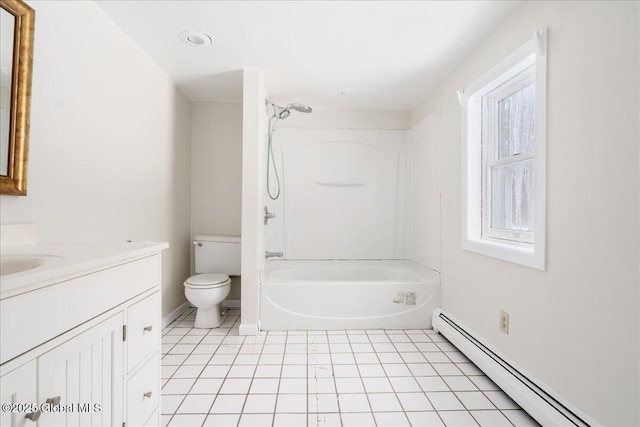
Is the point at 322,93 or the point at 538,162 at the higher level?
the point at 322,93

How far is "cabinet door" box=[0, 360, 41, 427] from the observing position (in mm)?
599

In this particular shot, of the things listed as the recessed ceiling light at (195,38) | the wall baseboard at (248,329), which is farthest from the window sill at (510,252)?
the recessed ceiling light at (195,38)

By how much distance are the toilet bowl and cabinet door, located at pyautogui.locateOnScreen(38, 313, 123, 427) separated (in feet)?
4.93

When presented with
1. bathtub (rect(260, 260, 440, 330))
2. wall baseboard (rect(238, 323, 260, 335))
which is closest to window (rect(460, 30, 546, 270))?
bathtub (rect(260, 260, 440, 330))

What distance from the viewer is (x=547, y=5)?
1.41m

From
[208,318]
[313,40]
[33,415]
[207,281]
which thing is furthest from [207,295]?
[313,40]

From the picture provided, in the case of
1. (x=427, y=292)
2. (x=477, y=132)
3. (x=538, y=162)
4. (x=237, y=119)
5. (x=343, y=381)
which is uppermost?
(x=237, y=119)

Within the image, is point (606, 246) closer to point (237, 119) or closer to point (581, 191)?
point (581, 191)

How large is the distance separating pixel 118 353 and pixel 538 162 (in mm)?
1838

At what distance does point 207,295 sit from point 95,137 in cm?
Result: 134

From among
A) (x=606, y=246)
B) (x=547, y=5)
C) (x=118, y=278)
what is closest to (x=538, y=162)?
(x=606, y=246)

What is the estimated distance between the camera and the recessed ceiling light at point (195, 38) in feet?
6.25

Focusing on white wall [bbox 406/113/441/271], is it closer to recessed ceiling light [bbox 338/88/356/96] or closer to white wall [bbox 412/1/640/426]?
recessed ceiling light [bbox 338/88/356/96]

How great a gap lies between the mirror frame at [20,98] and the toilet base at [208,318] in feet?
5.28
